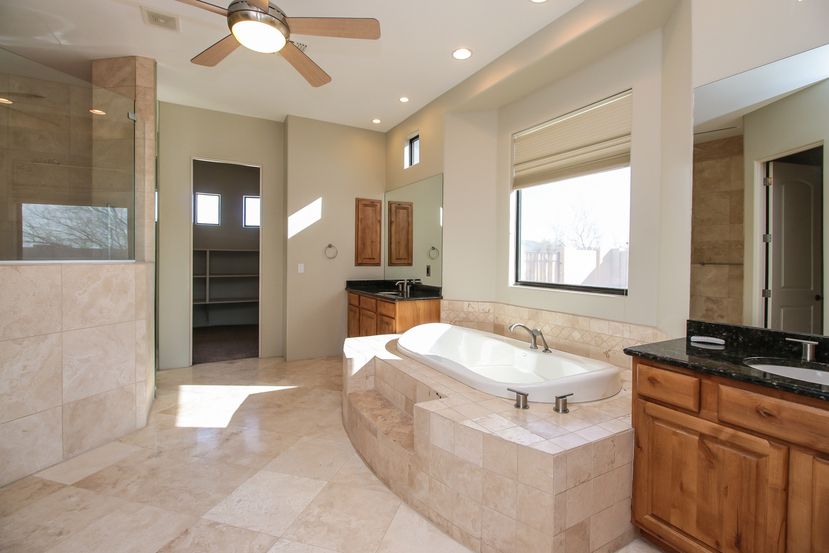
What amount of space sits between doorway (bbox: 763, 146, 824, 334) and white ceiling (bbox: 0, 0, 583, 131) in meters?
1.60

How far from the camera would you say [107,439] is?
103 inches

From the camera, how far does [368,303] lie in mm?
4359

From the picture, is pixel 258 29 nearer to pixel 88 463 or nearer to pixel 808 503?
pixel 88 463

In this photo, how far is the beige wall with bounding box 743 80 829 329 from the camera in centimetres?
153

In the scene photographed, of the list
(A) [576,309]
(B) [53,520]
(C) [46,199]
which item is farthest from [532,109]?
(B) [53,520]

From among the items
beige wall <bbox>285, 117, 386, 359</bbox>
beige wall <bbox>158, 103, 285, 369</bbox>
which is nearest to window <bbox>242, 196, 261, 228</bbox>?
beige wall <bbox>158, 103, 285, 369</bbox>

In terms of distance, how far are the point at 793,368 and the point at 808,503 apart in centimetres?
53

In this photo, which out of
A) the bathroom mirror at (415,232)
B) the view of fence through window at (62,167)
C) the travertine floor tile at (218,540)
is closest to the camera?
the travertine floor tile at (218,540)

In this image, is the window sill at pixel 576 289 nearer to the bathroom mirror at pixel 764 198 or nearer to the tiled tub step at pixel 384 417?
the bathroom mirror at pixel 764 198

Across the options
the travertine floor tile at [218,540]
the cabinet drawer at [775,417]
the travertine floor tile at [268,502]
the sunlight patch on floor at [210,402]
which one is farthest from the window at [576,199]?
the sunlight patch on floor at [210,402]

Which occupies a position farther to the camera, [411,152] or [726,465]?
[411,152]

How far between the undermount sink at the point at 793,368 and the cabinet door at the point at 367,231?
13.5 feet

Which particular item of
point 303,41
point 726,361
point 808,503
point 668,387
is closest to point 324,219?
point 303,41

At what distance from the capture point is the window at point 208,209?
677 centimetres
